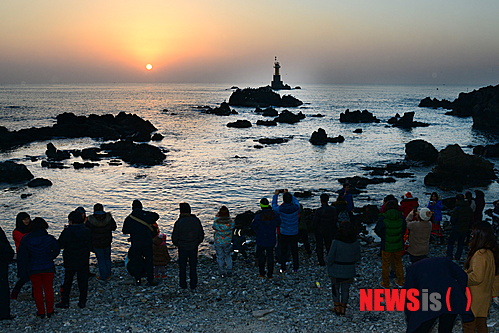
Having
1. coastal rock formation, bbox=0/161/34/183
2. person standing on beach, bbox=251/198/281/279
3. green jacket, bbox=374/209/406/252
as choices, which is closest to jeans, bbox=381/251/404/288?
green jacket, bbox=374/209/406/252

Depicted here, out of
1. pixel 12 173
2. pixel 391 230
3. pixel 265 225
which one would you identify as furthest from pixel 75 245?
pixel 12 173

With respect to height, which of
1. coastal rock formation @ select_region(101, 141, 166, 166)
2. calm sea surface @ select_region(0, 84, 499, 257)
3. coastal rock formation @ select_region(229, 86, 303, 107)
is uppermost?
coastal rock formation @ select_region(229, 86, 303, 107)

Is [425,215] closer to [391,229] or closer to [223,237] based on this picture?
[391,229]

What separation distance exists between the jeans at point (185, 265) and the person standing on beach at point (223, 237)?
864mm

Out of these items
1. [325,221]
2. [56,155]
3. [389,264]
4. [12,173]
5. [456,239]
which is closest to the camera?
[389,264]

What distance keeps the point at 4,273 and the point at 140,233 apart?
2938mm

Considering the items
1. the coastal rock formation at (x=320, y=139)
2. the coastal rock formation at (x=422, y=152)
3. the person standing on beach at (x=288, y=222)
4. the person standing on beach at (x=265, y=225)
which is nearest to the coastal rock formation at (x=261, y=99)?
the coastal rock formation at (x=320, y=139)

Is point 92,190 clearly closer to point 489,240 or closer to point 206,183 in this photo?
point 206,183

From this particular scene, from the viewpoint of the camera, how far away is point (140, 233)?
31.4 feet

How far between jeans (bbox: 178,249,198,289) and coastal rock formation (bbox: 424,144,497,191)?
23833mm

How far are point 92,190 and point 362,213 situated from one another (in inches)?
744

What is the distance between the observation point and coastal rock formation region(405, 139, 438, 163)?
37688 mm

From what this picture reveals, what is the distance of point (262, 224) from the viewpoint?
33.6ft

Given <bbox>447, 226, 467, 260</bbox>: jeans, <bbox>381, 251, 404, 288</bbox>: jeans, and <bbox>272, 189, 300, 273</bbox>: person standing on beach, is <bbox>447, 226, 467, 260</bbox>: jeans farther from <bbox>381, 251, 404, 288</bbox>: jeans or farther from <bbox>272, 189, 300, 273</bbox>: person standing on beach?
<bbox>272, 189, 300, 273</bbox>: person standing on beach
